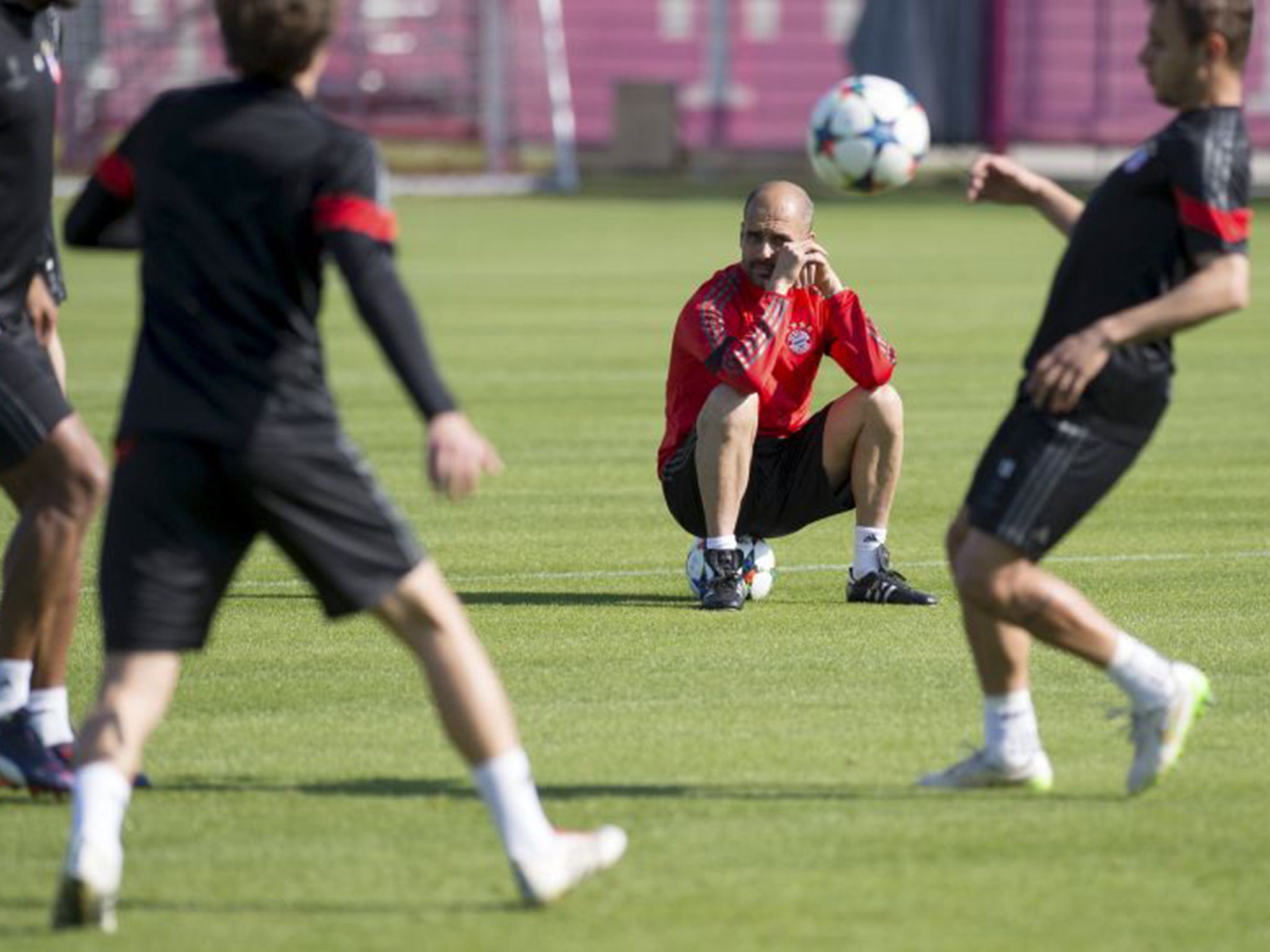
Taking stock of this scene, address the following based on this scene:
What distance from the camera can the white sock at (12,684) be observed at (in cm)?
663

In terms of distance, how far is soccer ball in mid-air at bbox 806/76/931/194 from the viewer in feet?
30.0

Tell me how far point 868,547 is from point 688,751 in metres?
2.45

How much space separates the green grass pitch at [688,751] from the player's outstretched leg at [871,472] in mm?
182

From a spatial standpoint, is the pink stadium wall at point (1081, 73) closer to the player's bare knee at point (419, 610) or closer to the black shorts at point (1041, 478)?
the black shorts at point (1041, 478)

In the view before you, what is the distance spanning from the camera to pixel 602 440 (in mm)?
13805

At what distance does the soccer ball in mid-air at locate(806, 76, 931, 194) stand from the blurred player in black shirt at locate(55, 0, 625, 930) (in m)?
4.02

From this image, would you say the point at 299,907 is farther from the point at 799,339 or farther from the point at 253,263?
the point at 799,339

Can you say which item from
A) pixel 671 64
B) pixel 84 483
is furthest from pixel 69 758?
pixel 671 64

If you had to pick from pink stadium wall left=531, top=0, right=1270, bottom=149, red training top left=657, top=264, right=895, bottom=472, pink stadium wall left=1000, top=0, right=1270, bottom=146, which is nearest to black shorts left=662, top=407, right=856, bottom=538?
red training top left=657, top=264, right=895, bottom=472

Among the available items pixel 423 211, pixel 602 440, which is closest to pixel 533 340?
pixel 602 440

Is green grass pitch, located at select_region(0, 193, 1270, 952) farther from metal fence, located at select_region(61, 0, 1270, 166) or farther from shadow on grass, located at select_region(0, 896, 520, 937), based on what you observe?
metal fence, located at select_region(61, 0, 1270, 166)

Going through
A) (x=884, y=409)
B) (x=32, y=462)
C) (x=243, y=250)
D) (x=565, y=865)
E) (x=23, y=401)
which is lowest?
(x=884, y=409)

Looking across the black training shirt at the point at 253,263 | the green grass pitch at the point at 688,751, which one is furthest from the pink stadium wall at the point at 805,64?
the black training shirt at the point at 253,263

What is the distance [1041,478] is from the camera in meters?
6.09
